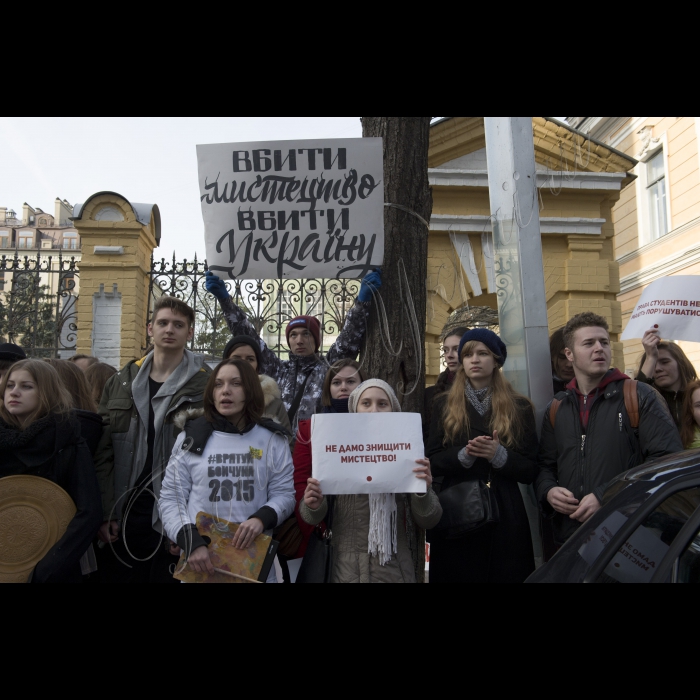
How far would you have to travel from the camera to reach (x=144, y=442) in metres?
3.41

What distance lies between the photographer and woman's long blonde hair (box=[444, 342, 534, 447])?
3.28 metres

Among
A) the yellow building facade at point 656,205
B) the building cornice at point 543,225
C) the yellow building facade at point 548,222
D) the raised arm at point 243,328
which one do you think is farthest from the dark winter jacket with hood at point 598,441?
the yellow building facade at point 656,205

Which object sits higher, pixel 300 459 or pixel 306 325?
pixel 306 325

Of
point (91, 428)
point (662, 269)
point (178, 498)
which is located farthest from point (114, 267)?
point (662, 269)

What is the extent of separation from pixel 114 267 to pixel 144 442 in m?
5.21

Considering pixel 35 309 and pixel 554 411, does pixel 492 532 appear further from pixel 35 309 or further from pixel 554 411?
pixel 35 309

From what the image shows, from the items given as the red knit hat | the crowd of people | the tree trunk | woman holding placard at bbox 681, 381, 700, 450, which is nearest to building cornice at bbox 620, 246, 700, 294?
woman holding placard at bbox 681, 381, 700, 450

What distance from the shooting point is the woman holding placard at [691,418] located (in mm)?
3781

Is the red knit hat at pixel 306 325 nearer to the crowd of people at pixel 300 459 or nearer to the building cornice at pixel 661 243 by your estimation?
the crowd of people at pixel 300 459

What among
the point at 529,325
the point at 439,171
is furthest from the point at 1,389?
the point at 439,171

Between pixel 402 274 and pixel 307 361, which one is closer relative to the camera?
pixel 402 274

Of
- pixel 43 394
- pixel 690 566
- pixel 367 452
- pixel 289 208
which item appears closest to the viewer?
pixel 690 566

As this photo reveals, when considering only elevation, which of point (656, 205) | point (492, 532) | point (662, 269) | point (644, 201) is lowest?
point (492, 532)

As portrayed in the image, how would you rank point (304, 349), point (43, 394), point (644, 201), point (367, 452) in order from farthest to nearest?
point (644, 201)
point (304, 349)
point (43, 394)
point (367, 452)
